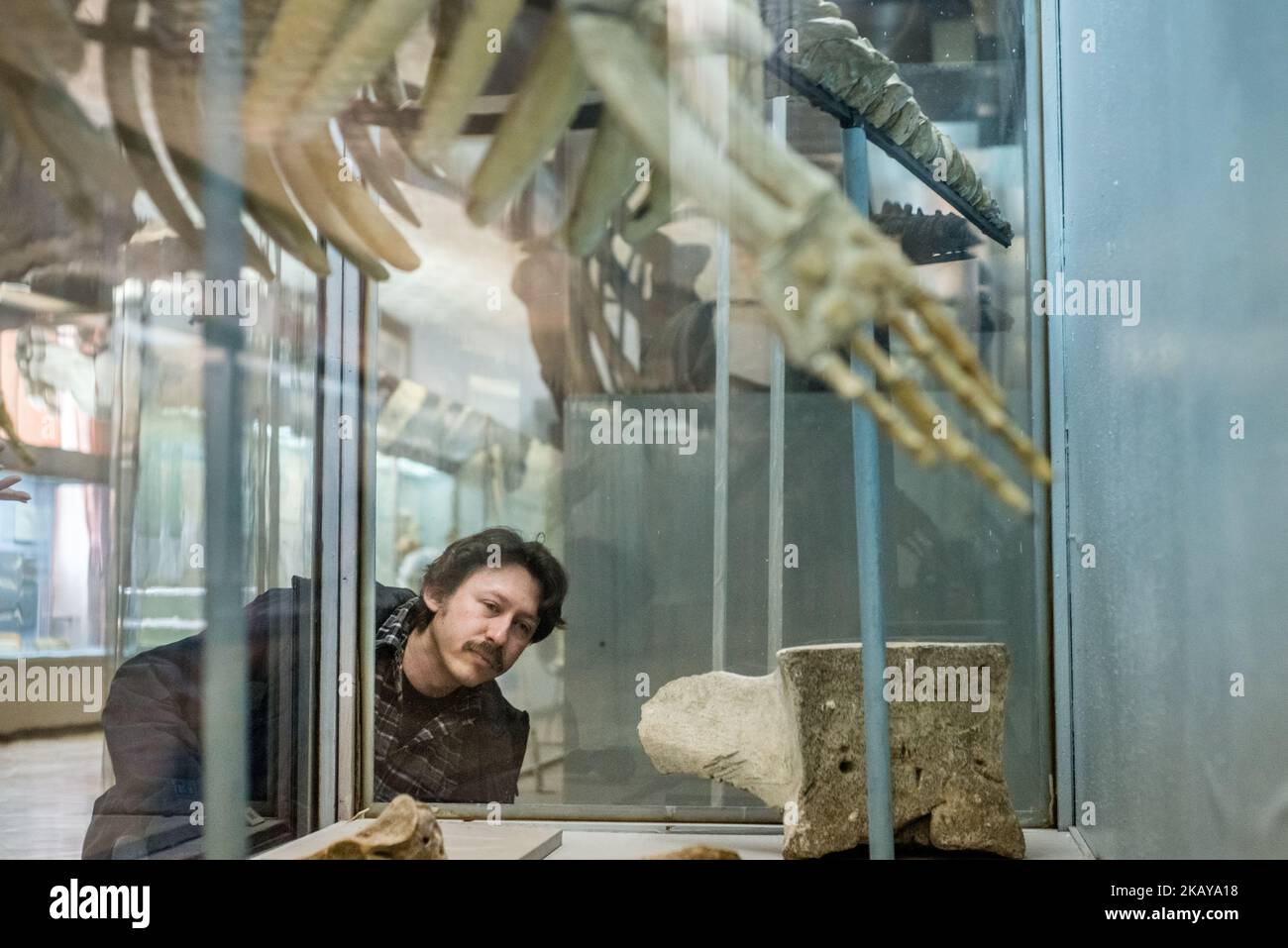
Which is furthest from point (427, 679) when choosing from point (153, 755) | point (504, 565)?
point (153, 755)

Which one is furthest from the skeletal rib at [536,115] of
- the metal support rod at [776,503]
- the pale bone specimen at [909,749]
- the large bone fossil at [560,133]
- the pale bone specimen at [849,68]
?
the pale bone specimen at [909,749]

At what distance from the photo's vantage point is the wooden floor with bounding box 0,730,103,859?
1.56 metres

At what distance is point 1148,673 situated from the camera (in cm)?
135

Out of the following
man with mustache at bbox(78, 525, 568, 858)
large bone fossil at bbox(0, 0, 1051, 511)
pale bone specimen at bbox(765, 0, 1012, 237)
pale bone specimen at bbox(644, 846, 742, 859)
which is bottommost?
pale bone specimen at bbox(644, 846, 742, 859)

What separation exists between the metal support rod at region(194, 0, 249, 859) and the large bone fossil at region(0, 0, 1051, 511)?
24mm

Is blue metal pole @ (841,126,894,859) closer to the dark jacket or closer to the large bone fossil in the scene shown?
the large bone fossil

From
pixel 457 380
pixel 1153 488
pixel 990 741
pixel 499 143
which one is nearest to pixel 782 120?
pixel 499 143

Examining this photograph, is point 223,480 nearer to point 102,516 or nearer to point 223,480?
point 223,480

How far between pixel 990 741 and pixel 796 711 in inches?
10.9

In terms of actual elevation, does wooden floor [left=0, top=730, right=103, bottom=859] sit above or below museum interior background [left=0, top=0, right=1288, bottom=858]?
below

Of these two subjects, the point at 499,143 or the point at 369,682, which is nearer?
the point at 499,143

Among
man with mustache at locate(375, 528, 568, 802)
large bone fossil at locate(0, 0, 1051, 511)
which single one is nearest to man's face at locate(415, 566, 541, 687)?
man with mustache at locate(375, 528, 568, 802)

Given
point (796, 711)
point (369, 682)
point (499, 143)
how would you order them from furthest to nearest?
point (369, 682) < point (796, 711) < point (499, 143)

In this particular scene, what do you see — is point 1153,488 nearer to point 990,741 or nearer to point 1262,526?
point 1262,526
